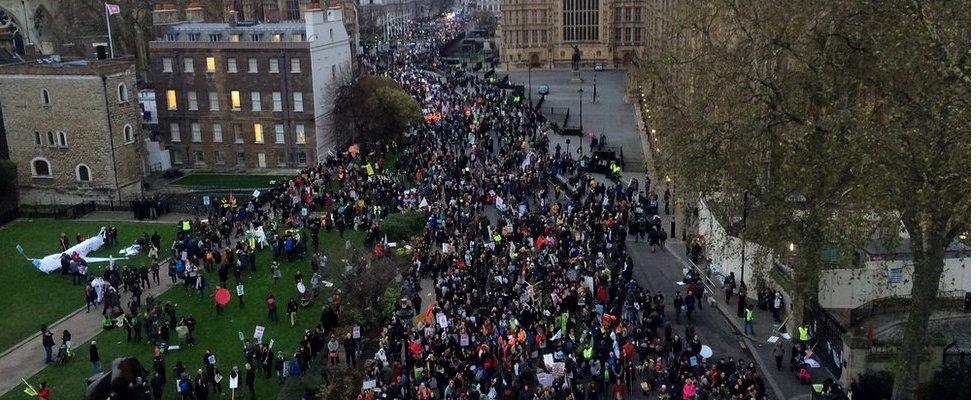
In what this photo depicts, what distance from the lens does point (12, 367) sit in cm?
2789

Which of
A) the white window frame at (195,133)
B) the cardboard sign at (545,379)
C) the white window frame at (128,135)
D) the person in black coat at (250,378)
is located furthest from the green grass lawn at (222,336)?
the white window frame at (195,133)

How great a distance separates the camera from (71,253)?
1446 inches

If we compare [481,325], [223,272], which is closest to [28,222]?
[223,272]

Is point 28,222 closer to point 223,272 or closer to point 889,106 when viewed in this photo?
point 223,272

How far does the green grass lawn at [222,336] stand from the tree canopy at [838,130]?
13819mm

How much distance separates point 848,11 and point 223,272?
23.4 m

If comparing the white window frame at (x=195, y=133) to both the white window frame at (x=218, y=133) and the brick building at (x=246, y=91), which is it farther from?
the white window frame at (x=218, y=133)

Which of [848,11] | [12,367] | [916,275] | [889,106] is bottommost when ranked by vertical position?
[12,367]

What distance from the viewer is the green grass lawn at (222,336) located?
1040 inches

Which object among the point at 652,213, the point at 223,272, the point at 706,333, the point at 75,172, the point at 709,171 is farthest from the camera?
the point at 75,172

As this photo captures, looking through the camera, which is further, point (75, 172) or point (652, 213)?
point (75, 172)

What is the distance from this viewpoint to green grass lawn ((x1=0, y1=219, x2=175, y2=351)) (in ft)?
104

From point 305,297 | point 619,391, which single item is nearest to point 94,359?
point 305,297

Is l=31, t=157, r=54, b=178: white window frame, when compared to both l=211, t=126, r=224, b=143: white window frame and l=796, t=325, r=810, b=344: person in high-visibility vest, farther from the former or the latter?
l=796, t=325, r=810, b=344: person in high-visibility vest
